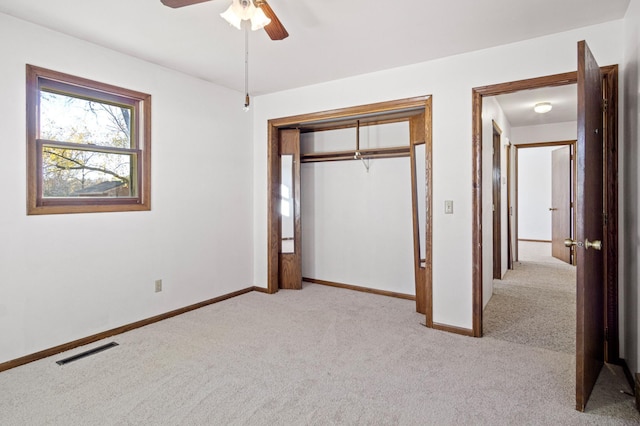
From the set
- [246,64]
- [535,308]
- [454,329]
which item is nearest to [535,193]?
[535,308]

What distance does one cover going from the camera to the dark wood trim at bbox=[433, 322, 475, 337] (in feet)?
10.1

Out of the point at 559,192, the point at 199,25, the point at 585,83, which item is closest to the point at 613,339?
the point at 585,83

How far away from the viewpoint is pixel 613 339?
8.39 feet

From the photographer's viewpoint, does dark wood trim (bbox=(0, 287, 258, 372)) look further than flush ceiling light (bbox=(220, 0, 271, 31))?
Yes

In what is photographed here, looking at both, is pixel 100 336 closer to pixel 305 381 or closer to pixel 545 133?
pixel 305 381

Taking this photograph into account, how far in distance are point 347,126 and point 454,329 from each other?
8.75 ft

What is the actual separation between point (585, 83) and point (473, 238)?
1.46 m

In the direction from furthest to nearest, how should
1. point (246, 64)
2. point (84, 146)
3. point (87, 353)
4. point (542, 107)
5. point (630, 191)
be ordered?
point (542, 107), point (246, 64), point (84, 146), point (87, 353), point (630, 191)

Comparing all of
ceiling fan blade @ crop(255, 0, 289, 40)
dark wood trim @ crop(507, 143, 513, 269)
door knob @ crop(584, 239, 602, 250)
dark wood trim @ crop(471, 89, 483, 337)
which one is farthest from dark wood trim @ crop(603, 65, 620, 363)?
dark wood trim @ crop(507, 143, 513, 269)

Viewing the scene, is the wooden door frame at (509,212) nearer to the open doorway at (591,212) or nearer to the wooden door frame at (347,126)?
the wooden door frame at (347,126)

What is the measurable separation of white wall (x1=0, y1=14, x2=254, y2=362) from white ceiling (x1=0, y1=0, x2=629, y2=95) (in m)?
0.23

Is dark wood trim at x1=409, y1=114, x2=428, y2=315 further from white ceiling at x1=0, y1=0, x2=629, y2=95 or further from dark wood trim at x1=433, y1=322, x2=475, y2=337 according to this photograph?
white ceiling at x1=0, y1=0, x2=629, y2=95

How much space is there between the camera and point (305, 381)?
229cm

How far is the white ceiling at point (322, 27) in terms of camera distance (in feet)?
7.68
